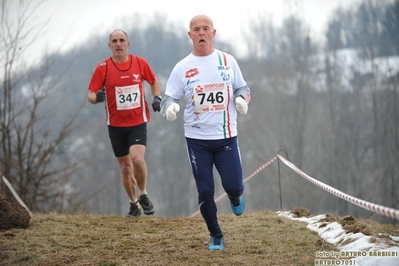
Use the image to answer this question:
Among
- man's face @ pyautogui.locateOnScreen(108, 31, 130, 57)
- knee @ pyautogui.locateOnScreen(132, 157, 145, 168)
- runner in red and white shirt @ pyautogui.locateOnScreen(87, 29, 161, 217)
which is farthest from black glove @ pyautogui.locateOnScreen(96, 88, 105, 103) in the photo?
knee @ pyautogui.locateOnScreen(132, 157, 145, 168)

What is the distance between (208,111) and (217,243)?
1.40 metres

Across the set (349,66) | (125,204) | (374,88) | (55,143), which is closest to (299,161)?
(349,66)

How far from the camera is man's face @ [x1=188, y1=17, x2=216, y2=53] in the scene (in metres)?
6.84

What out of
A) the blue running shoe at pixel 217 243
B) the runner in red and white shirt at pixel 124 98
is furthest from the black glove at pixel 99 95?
the blue running shoe at pixel 217 243

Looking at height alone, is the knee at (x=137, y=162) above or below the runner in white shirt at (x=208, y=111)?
below

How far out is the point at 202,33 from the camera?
269 inches

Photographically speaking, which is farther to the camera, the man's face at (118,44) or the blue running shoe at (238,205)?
the man's face at (118,44)

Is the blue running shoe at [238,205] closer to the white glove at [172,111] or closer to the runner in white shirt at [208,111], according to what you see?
the runner in white shirt at [208,111]

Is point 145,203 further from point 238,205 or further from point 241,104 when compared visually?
point 241,104

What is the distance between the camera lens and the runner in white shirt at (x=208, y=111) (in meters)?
6.76

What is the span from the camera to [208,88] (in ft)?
22.1

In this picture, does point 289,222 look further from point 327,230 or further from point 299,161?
point 299,161

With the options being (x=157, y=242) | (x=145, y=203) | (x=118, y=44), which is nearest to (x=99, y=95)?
(x=118, y=44)

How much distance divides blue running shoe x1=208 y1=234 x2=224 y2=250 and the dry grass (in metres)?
0.10
